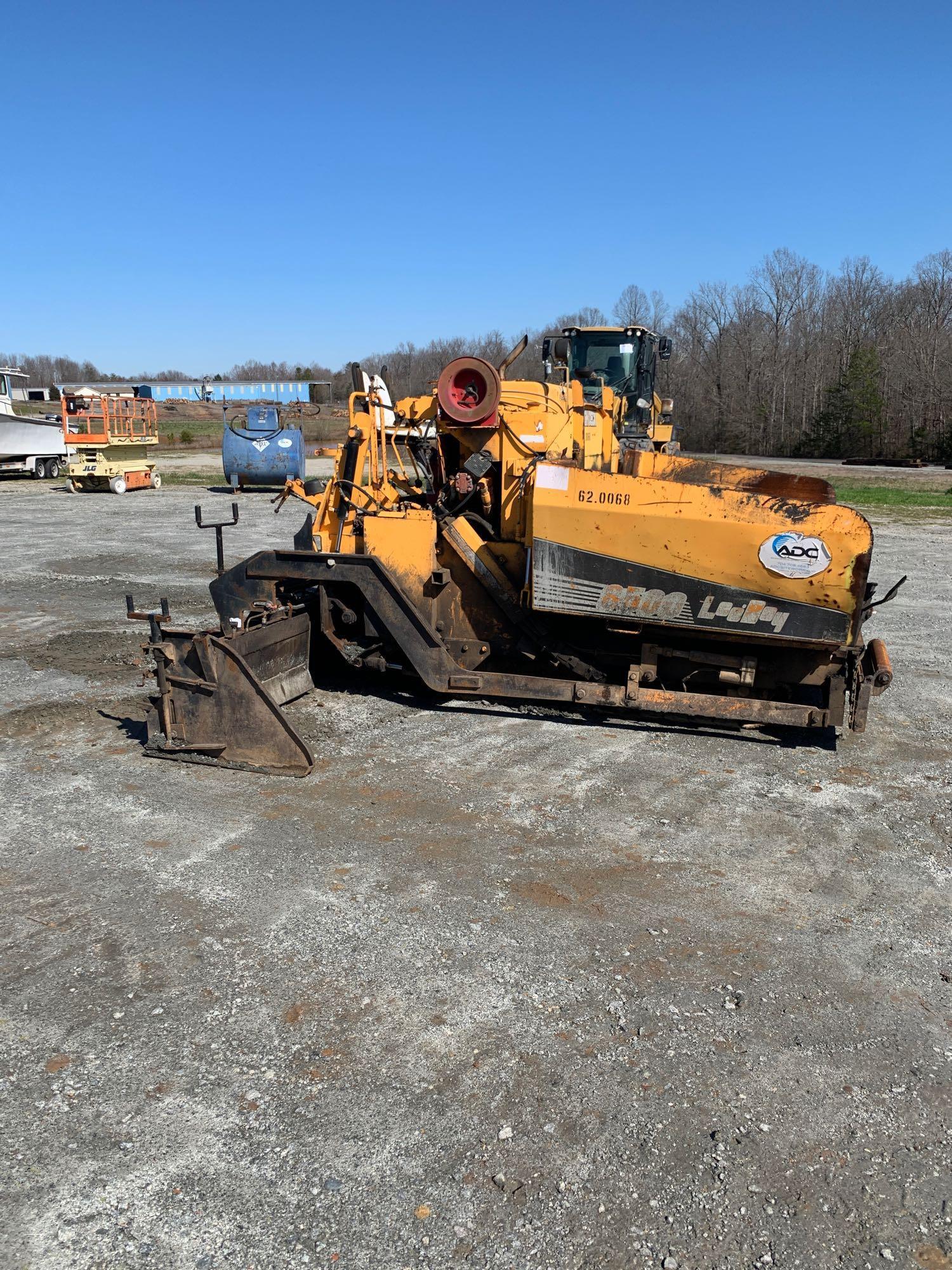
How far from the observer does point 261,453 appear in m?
21.2

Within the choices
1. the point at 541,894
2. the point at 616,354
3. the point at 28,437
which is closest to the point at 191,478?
the point at 28,437

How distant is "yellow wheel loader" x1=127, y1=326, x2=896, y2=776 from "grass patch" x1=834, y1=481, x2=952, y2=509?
1536 cm

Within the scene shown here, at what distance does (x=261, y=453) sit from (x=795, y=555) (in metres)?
17.8

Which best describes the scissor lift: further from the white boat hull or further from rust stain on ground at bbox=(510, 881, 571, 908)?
rust stain on ground at bbox=(510, 881, 571, 908)

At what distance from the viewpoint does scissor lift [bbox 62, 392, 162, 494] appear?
21.3 meters

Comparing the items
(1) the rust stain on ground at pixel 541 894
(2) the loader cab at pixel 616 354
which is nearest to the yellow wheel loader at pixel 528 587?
(1) the rust stain on ground at pixel 541 894

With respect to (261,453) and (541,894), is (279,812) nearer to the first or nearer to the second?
(541,894)

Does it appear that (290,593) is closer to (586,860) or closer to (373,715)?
(373,715)

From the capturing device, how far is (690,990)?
3.38 metres

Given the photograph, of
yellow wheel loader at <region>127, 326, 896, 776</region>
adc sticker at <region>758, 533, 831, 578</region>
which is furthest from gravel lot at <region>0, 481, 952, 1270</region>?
adc sticker at <region>758, 533, 831, 578</region>

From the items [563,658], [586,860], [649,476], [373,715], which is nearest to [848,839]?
[586,860]

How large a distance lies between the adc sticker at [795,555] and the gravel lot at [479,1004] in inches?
48.1

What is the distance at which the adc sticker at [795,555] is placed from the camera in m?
5.20

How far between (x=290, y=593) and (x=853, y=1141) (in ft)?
16.0
